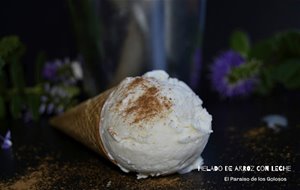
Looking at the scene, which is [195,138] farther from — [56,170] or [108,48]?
[108,48]

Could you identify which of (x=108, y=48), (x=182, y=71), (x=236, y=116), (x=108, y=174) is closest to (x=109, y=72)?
(x=108, y=48)

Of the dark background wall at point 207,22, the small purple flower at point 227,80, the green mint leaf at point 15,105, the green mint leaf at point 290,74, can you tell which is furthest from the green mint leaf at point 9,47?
the green mint leaf at point 290,74

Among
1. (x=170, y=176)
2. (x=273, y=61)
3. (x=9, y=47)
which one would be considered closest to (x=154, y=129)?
(x=170, y=176)

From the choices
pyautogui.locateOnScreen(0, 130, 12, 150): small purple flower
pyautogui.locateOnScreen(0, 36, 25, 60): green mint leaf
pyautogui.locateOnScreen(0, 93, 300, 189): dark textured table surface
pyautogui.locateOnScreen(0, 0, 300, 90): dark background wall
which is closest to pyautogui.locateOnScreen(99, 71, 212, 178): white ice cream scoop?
pyautogui.locateOnScreen(0, 93, 300, 189): dark textured table surface

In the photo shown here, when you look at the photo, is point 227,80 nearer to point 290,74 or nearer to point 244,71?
point 244,71

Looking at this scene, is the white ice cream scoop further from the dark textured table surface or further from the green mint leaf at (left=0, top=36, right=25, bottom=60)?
the green mint leaf at (left=0, top=36, right=25, bottom=60)
